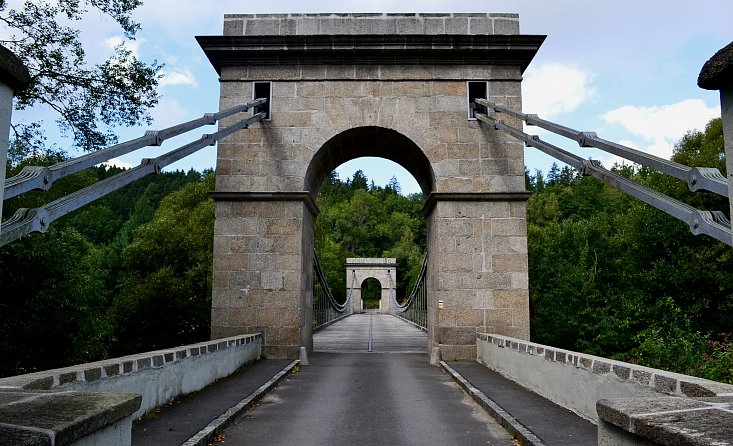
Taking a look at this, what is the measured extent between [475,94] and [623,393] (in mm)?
6243

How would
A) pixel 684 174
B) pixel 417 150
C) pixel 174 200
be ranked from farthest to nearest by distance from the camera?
1. pixel 174 200
2. pixel 417 150
3. pixel 684 174

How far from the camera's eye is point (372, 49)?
8570 millimetres

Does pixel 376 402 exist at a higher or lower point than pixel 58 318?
lower

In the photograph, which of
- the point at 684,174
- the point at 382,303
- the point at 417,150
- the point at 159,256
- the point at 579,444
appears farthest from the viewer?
the point at 382,303

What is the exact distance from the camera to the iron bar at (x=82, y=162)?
2604 millimetres

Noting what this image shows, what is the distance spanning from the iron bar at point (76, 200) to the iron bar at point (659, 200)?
3.12m

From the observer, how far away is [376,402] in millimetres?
5125

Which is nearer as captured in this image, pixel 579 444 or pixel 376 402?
pixel 579 444

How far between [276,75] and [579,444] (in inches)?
272

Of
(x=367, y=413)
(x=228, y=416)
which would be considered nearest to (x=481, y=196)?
(x=367, y=413)

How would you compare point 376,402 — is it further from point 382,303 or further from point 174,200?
point 382,303

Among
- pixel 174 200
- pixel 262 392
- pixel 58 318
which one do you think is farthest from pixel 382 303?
pixel 262 392

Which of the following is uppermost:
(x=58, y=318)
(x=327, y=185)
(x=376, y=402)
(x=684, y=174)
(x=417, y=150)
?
(x=327, y=185)

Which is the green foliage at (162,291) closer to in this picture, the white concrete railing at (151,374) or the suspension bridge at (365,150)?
the suspension bridge at (365,150)
